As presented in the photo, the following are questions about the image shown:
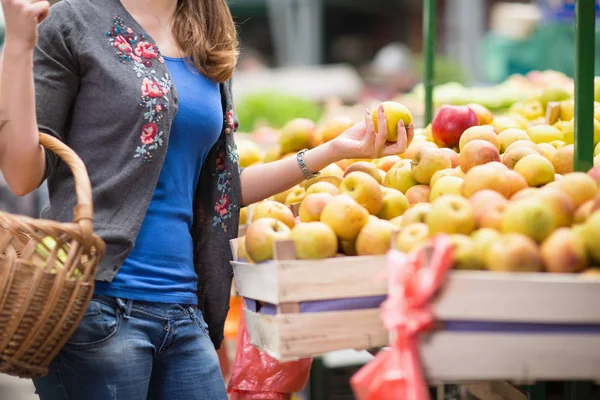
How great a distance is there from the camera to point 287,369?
2561mm

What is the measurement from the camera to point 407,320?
5.10ft

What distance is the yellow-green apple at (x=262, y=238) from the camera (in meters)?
1.92

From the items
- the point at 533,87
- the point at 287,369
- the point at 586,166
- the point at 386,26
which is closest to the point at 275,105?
the point at 533,87

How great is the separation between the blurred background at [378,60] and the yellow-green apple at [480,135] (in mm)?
794

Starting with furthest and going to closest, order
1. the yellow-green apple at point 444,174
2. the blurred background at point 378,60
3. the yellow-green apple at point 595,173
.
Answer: the blurred background at point 378,60
the yellow-green apple at point 444,174
the yellow-green apple at point 595,173

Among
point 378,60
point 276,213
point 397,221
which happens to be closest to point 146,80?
point 276,213

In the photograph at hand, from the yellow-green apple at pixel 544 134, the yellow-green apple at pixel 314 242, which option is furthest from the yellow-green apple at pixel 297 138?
the yellow-green apple at pixel 314 242

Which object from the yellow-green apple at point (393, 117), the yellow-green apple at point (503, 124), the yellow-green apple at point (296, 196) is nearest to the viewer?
the yellow-green apple at point (393, 117)

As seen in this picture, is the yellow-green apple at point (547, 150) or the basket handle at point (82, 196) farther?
the yellow-green apple at point (547, 150)

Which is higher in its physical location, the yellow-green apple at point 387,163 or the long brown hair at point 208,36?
the long brown hair at point 208,36

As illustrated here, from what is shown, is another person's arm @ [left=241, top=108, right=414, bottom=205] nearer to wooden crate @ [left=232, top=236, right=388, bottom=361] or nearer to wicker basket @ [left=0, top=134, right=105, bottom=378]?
wooden crate @ [left=232, top=236, right=388, bottom=361]

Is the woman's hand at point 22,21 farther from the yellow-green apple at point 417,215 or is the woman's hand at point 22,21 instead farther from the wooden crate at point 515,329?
the wooden crate at point 515,329

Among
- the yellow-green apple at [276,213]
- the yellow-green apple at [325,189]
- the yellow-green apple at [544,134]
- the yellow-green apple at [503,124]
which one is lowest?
the yellow-green apple at [276,213]

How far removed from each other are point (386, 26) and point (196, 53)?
1665cm
